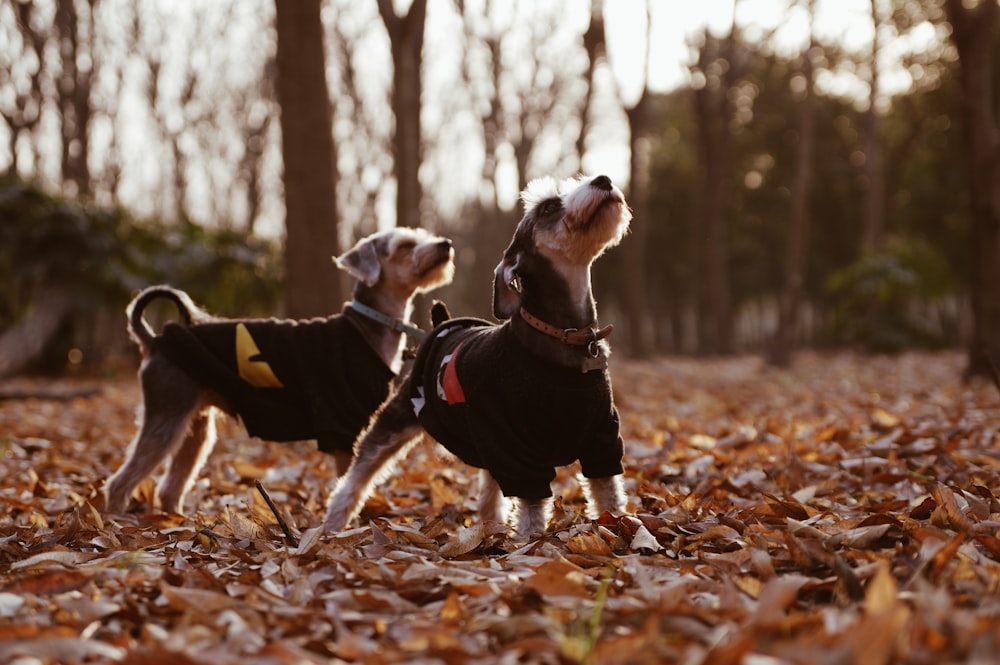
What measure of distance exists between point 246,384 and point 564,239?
7.89 ft

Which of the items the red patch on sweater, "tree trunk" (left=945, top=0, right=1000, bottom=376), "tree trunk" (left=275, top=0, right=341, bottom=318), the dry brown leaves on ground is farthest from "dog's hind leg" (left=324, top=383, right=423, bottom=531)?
"tree trunk" (left=945, top=0, right=1000, bottom=376)

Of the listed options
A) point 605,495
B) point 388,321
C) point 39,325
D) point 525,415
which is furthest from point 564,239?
point 39,325

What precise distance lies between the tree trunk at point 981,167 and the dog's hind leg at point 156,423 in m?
9.21

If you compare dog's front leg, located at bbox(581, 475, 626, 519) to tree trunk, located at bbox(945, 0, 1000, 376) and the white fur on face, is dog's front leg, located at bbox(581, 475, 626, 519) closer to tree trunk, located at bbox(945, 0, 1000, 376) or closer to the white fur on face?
the white fur on face

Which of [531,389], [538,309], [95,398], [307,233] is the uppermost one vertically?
[307,233]

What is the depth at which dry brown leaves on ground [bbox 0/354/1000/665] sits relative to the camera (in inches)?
91.0

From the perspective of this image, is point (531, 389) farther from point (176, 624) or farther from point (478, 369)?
point (176, 624)

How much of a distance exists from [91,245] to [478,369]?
14.1 m

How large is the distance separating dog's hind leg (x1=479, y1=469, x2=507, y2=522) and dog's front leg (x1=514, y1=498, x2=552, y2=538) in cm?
75

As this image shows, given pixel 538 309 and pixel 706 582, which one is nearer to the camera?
pixel 706 582

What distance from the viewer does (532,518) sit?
404 centimetres

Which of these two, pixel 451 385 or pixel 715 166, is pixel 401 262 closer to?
pixel 451 385

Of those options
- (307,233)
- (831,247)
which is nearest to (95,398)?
(307,233)

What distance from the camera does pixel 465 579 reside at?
10.1ft
